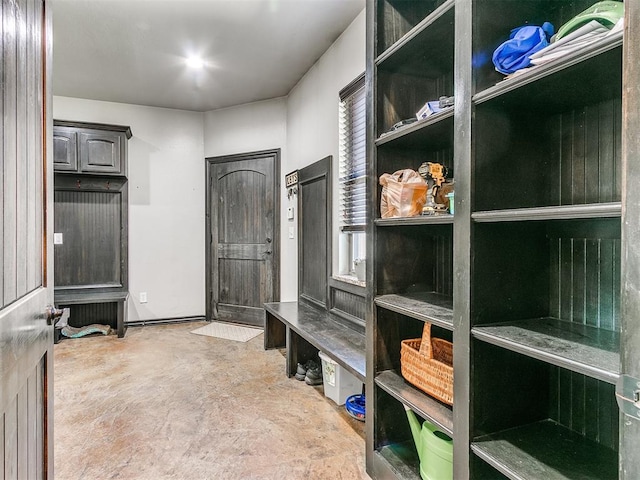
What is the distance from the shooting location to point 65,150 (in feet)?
13.8

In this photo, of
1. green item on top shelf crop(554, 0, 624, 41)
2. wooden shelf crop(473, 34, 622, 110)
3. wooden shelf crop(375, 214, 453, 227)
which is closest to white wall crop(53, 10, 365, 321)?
wooden shelf crop(375, 214, 453, 227)

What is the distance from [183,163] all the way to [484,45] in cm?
440

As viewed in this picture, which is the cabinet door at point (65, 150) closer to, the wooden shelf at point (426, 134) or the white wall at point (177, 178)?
the white wall at point (177, 178)

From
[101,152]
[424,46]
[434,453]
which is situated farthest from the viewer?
[101,152]

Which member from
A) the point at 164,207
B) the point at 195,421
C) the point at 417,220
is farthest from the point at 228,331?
the point at 417,220

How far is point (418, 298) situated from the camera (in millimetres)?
1797

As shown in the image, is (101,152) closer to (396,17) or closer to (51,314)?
(51,314)

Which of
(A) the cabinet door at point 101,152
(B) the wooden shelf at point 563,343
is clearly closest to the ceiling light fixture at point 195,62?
(A) the cabinet door at point 101,152

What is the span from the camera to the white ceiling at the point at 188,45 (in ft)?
9.07

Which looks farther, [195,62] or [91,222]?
[91,222]

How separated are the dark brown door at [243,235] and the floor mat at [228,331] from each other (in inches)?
5.2

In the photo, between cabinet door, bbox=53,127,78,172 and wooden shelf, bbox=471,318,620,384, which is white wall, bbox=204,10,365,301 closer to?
cabinet door, bbox=53,127,78,172

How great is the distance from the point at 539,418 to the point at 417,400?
440 mm

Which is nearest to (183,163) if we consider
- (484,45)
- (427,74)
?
(427,74)
